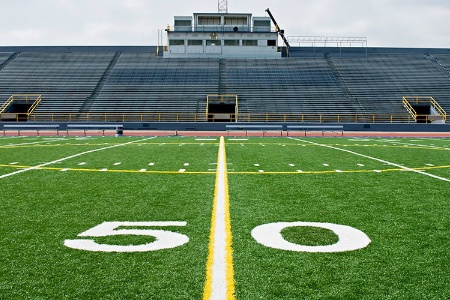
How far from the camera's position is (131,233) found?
4.85 m

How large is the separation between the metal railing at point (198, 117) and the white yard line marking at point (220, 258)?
34882mm

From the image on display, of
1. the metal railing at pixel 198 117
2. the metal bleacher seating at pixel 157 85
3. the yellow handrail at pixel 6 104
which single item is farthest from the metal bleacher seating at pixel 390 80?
the yellow handrail at pixel 6 104

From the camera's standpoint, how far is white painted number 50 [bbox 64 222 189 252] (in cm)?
428

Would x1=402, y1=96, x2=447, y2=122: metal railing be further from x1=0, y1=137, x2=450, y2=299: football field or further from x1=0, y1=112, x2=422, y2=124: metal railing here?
x1=0, y1=137, x2=450, y2=299: football field

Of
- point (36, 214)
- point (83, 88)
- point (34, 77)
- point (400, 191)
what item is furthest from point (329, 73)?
point (36, 214)

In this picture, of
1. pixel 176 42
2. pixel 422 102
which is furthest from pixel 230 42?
pixel 422 102

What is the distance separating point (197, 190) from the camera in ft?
25.7

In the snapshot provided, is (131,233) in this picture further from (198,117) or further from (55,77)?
(55,77)

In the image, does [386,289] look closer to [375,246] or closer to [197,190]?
[375,246]

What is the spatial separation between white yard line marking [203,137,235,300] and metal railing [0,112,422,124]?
34882mm

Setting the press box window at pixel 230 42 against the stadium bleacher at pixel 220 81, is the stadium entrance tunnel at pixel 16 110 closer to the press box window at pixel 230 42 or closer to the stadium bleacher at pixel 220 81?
the stadium bleacher at pixel 220 81

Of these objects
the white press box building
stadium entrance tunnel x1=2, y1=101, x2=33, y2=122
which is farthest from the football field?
the white press box building

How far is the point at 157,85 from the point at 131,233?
44.2 meters

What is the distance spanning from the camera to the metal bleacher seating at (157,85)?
143 feet
